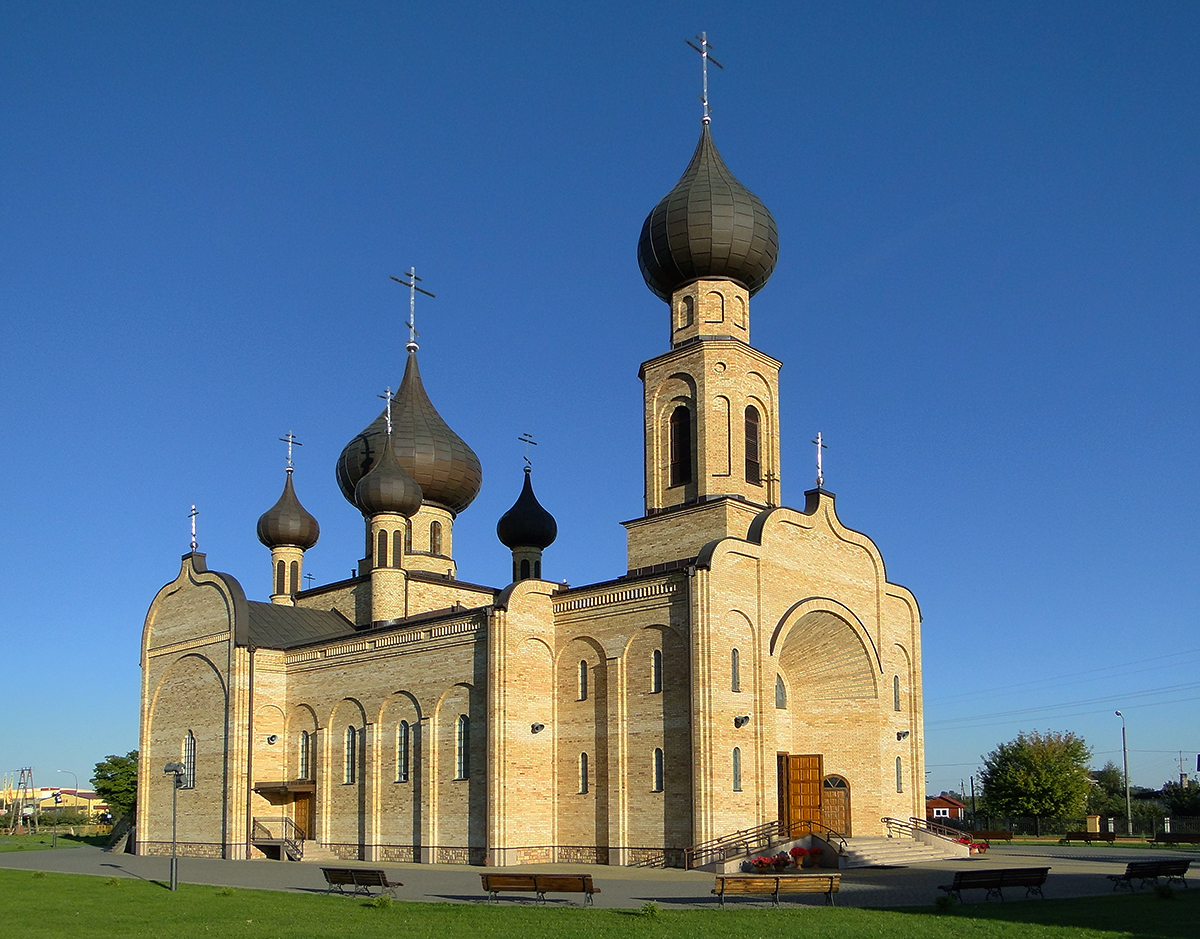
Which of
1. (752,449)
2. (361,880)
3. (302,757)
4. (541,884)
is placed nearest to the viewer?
(541,884)

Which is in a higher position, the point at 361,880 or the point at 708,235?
the point at 708,235

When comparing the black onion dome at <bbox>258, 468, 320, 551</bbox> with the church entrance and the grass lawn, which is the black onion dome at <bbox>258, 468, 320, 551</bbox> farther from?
the grass lawn

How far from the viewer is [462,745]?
3222cm

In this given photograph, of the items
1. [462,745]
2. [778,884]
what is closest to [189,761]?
[462,745]

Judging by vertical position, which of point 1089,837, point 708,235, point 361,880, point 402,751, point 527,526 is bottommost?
point 1089,837

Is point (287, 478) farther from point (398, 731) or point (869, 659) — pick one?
point (869, 659)

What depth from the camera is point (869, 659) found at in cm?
3312

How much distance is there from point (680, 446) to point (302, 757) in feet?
48.8

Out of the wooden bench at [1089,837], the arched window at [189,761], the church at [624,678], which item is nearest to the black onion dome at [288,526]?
the church at [624,678]

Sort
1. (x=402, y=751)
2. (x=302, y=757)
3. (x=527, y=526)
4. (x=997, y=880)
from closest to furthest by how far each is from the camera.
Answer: (x=997, y=880) → (x=402, y=751) → (x=302, y=757) → (x=527, y=526)

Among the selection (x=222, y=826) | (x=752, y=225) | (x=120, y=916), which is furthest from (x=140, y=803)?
(x=752, y=225)

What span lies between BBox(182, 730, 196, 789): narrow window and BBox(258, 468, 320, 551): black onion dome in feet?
27.7

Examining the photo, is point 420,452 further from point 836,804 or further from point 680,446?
point 836,804

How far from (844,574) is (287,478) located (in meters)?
22.7
